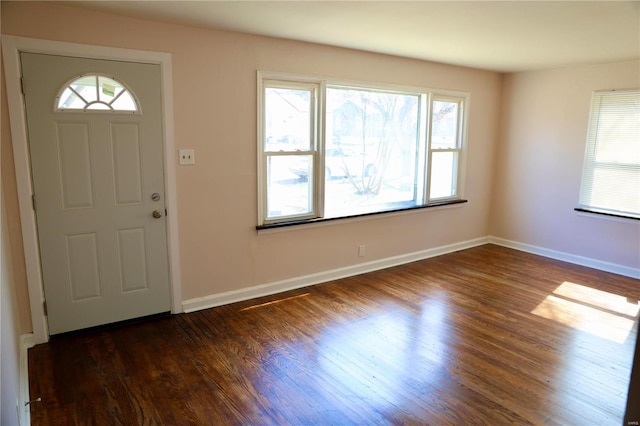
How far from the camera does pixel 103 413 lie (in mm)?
2273

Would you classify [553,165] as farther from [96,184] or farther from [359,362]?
[96,184]

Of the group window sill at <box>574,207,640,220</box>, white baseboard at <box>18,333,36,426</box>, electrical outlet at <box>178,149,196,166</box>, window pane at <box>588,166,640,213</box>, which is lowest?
white baseboard at <box>18,333,36,426</box>

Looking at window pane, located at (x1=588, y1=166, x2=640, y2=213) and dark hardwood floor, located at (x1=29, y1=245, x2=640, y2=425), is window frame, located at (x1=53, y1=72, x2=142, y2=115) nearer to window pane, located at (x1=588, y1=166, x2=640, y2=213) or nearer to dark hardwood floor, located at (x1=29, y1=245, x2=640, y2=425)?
dark hardwood floor, located at (x1=29, y1=245, x2=640, y2=425)

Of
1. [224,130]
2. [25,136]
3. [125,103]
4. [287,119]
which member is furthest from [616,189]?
[25,136]

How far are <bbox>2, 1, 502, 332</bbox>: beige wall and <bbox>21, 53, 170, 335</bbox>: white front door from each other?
164mm

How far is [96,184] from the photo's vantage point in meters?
3.04

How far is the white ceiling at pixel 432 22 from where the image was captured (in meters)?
2.64

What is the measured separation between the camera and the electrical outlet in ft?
11.0

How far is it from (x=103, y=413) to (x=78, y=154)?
1.71 meters

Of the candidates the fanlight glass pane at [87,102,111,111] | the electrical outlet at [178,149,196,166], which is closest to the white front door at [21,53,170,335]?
the fanlight glass pane at [87,102,111,111]

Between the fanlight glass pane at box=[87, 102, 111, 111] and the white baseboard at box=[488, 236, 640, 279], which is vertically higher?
the fanlight glass pane at box=[87, 102, 111, 111]

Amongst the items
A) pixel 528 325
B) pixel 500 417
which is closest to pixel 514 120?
pixel 528 325

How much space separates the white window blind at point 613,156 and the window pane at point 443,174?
147 cm

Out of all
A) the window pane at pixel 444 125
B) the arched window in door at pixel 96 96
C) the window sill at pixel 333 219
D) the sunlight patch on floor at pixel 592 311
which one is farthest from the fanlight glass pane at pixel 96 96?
the sunlight patch on floor at pixel 592 311
